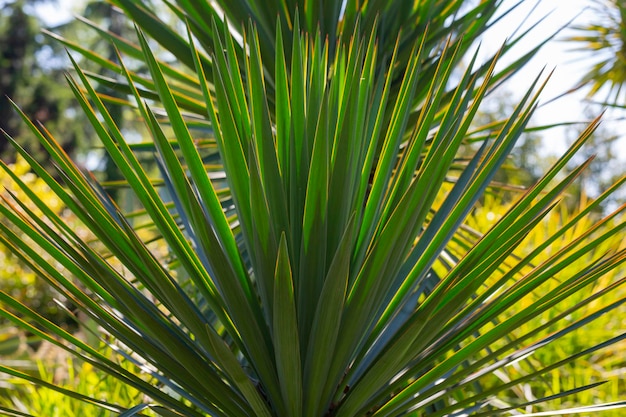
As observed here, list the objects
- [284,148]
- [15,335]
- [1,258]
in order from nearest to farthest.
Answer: [284,148] < [15,335] < [1,258]

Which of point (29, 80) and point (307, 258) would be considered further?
point (29, 80)

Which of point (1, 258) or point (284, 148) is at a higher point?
point (1, 258)

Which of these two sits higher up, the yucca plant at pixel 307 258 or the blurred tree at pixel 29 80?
the blurred tree at pixel 29 80

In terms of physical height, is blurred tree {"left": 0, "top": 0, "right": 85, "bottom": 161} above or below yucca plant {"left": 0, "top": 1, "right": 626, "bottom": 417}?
Answer: above

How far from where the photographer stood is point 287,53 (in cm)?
149

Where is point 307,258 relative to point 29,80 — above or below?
below

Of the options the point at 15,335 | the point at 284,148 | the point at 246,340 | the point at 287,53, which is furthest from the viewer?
the point at 15,335

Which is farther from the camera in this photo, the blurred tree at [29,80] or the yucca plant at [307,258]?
the blurred tree at [29,80]

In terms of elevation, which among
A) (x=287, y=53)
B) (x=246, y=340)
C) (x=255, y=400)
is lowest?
(x=255, y=400)

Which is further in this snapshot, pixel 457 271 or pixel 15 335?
pixel 15 335

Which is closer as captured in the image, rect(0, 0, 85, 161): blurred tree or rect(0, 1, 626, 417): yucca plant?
rect(0, 1, 626, 417): yucca plant

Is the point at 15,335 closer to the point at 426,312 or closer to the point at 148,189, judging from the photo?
the point at 148,189

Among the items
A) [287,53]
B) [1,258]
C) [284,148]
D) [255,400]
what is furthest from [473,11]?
[1,258]

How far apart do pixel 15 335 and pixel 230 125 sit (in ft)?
17.2
